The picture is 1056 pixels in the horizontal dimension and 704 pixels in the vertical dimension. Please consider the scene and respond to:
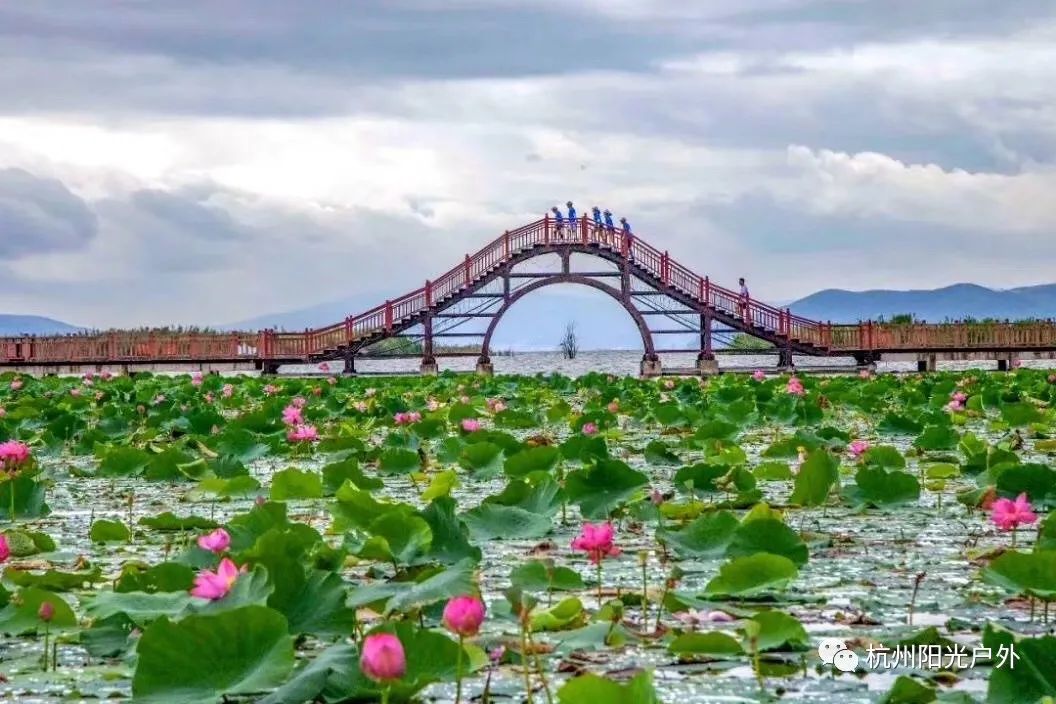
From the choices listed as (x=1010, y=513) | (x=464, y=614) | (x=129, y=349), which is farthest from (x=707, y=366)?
(x=464, y=614)

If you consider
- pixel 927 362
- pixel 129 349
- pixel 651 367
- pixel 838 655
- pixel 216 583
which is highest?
pixel 129 349

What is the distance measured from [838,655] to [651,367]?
98.7ft

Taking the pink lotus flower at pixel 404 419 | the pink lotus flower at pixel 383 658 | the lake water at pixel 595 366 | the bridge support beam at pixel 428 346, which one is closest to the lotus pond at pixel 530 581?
the pink lotus flower at pixel 383 658

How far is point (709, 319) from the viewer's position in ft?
105

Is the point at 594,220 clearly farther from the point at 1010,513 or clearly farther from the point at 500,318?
the point at 1010,513

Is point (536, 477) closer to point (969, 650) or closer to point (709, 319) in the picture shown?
point (969, 650)

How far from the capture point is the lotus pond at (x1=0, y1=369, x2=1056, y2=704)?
7.66ft

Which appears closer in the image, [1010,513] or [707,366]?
[1010,513]

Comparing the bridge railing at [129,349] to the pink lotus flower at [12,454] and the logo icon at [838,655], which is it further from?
the logo icon at [838,655]

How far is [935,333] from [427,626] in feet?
101

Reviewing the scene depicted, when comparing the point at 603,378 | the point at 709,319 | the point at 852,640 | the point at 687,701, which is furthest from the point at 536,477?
the point at 709,319

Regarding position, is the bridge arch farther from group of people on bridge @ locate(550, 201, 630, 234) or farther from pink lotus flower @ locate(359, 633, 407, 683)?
pink lotus flower @ locate(359, 633, 407, 683)

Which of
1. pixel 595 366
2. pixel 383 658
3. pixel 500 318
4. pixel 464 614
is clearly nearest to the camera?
pixel 383 658

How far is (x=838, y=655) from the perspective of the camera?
2736 millimetres
